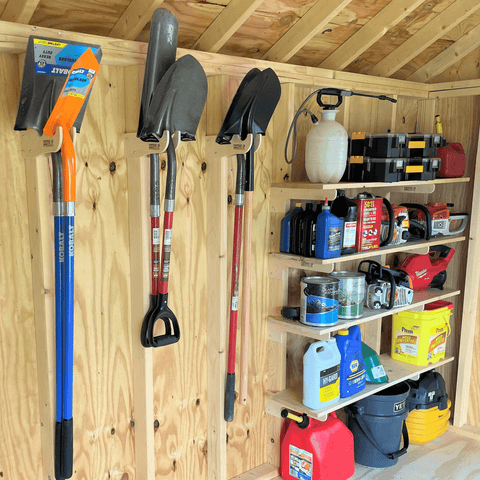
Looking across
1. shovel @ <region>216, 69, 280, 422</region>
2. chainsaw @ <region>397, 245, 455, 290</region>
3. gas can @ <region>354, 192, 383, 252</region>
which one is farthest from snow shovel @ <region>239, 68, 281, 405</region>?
chainsaw @ <region>397, 245, 455, 290</region>

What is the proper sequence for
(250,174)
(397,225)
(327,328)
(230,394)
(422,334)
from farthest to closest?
1. (422,334)
2. (397,225)
3. (327,328)
4. (230,394)
5. (250,174)

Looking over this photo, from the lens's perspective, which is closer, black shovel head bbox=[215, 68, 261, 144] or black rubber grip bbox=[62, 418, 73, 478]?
black rubber grip bbox=[62, 418, 73, 478]

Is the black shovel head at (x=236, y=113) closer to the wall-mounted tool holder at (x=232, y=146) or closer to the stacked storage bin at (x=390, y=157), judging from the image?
the wall-mounted tool holder at (x=232, y=146)

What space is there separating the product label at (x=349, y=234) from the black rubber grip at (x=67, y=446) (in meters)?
1.32

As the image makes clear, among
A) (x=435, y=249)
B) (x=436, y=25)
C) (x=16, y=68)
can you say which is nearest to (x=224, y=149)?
(x=16, y=68)

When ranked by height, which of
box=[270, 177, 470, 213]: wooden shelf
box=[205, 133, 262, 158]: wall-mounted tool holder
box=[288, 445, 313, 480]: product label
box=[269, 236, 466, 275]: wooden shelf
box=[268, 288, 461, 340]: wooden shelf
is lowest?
box=[288, 445, 313, 480]: product label

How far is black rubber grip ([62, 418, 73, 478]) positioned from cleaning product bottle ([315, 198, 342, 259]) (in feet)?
3.81

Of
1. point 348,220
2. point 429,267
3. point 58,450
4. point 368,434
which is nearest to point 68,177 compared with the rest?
point 58,450

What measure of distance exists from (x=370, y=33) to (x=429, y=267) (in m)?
1.29

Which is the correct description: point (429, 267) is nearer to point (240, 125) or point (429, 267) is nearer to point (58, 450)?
point (240, 125)

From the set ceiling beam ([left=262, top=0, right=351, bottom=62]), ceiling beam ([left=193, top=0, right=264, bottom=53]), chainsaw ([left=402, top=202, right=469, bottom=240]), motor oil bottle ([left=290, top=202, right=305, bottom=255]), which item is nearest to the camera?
ceiling beam ([left=193, top=0, right=264, bottom=53])

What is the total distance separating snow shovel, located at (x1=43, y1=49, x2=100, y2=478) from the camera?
153 cm

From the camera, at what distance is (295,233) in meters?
2.34

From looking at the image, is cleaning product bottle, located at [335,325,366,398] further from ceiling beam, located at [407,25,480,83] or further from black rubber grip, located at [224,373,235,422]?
ceiling beam, located at [407,25,480,83]
